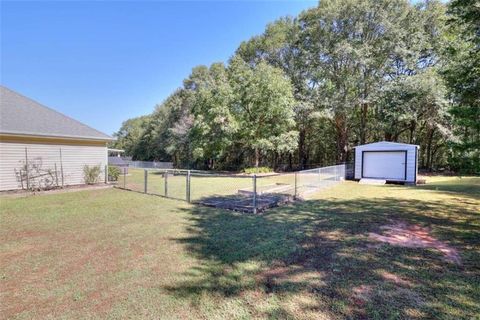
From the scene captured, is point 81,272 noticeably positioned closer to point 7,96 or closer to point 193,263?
point 193,263

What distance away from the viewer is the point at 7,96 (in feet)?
38.2

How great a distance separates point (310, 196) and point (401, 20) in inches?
700

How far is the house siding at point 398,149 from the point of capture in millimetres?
13156

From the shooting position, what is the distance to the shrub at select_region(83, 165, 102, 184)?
1159 cm

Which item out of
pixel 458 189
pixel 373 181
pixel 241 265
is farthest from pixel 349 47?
pixel 241 265

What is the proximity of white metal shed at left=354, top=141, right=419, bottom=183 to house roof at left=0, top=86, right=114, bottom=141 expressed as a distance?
47.0 ft

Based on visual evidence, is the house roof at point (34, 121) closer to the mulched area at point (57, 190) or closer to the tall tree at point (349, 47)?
the mulched area at point (57, 190)

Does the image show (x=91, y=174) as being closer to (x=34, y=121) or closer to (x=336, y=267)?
Result: (x=34, y=121)

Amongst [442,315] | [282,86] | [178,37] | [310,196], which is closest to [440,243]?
[442,315]

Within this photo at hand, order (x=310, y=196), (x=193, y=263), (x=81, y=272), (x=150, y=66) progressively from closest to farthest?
(x=81, y=272) < (x=193, y=263) < (x=310, y=196) < (x=150, y=66)

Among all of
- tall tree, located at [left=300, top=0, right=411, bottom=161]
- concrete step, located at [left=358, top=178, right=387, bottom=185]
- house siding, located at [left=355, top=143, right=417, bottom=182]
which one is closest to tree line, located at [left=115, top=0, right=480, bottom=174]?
tall tree, located at [left=300, top=0, right=411, bottom=161]

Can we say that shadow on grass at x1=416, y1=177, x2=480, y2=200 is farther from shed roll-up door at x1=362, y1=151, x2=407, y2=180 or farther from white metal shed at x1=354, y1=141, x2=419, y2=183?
shed roll-up door at x1=362, y1=151, x2=407, y2=180

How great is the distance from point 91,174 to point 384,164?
1558 centimetres

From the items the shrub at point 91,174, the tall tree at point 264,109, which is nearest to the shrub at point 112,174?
the shrub at point 91,174
